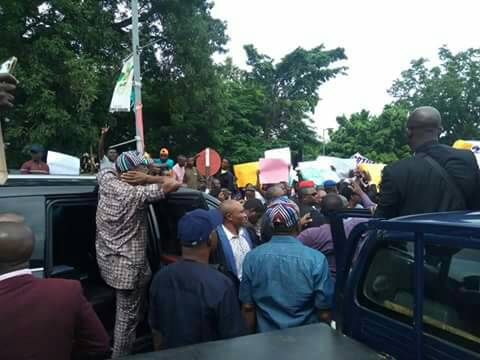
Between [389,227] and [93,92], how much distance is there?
1168cm

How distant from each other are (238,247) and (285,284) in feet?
3.30

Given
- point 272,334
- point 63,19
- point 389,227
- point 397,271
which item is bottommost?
point 272,334

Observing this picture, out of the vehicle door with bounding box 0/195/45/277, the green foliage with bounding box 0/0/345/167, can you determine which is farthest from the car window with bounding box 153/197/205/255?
the green foliage with bounding box 0/0/345/167

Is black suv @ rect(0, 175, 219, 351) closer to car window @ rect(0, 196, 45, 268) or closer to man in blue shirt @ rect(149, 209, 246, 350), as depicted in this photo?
car window @ rect(0, 196, 45, 268)

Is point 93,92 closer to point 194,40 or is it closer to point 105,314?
point 194,40

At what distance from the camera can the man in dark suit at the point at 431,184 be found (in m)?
2.99

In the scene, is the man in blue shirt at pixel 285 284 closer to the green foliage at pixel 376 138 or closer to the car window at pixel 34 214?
the car window at pixel 34 214

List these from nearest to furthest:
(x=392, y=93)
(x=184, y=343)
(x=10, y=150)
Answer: (x=184, y=343) → (x=10, y=150) → (x=392, y=93)

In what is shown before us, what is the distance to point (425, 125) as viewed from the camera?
3.21m

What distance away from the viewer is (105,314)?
3379 millimetres

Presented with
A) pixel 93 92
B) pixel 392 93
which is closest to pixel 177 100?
pixel 93 92

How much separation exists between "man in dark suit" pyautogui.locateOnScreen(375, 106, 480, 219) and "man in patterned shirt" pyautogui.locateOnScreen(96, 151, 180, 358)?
1445mm

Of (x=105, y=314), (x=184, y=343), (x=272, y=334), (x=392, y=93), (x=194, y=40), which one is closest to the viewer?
(x=272, y=334)

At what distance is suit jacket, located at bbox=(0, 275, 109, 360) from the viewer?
178cm
